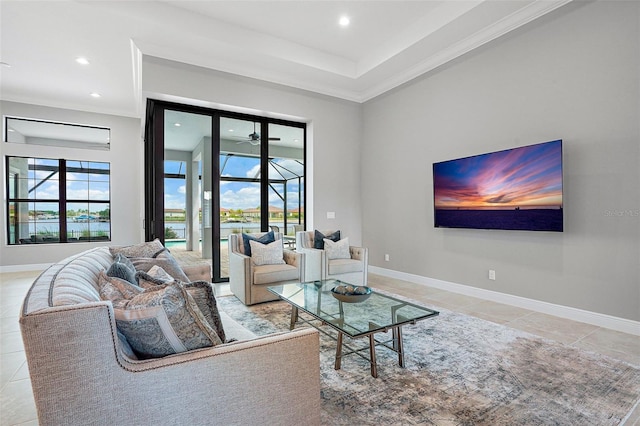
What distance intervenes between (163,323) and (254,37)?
168 inches

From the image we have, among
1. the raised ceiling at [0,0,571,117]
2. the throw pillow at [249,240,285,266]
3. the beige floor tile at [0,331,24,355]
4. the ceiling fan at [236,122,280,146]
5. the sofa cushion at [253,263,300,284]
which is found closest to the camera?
the beige floor tile at [0,331,24,355]

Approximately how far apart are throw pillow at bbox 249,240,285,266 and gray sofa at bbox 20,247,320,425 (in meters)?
2.62

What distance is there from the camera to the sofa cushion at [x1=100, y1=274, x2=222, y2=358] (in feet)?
3.78

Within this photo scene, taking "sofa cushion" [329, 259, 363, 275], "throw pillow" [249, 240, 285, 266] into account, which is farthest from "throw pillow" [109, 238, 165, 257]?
"sofa cushion" [329, 259, 363, 275]

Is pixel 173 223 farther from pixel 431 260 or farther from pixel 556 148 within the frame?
pixel 556 148

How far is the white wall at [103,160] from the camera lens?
599 centimetres

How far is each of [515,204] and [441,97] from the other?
1.98 meters

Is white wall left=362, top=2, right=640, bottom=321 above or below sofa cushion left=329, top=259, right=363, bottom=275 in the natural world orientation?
above

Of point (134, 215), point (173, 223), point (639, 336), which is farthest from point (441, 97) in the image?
point (134, 215)

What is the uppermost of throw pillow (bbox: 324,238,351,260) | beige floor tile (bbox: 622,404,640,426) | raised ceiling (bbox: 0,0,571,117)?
raised ceiling (bbox: 0,0,571,117)

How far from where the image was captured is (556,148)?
11.0ft

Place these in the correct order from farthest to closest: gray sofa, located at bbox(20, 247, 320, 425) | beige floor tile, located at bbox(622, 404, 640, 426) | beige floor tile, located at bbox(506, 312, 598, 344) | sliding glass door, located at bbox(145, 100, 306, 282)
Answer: sliding glass door, located at bbox(145, 100, 306, 282) → beige floor tile, located at bbox(506, 312, 598, 344) → beige floor tile, located at bbox(622, 404, 640, 426) → gray sofa, located at bbox(20, 247, 320, 425)

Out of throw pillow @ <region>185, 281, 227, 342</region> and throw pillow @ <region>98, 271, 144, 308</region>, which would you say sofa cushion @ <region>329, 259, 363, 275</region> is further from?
throw pillow @ <region>98, 271, 144, 308</region>

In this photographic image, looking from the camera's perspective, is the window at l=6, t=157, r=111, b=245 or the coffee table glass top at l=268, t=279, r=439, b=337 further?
the window at l=6, t=157, r=111, b=245
